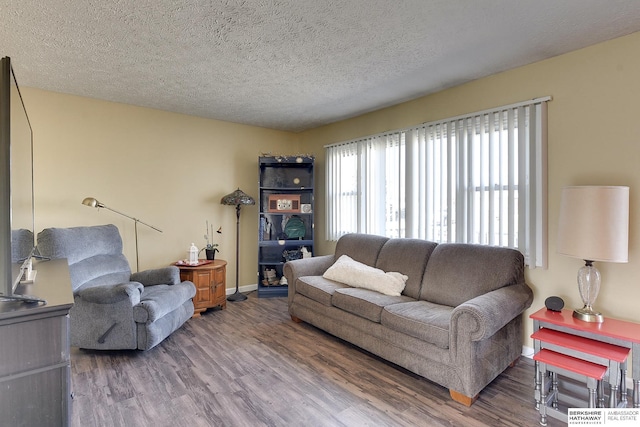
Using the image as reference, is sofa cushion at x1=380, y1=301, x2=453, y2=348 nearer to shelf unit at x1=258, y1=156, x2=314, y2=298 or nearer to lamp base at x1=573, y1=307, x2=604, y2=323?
lamp base at x1=573, y1=307, x2=604, y2=323

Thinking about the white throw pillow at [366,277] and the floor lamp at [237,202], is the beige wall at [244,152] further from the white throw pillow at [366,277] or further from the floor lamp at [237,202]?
the white throw pillow at [366,277]

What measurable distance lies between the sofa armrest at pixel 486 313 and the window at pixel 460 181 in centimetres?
59

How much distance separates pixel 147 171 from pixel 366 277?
300 centimetres

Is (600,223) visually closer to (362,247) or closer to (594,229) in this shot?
(594,229)

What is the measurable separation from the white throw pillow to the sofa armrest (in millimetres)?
902

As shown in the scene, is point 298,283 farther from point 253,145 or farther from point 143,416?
point 253,145

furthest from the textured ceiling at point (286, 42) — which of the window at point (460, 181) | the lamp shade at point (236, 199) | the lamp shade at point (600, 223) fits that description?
the lamp shade at point (236, 199)

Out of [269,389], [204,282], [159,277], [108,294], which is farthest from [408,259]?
[108,294]

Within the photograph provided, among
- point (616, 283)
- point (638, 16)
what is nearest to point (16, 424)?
point (616, 283)

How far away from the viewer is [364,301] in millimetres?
2742

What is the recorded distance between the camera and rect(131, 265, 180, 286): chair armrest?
11.0 feet

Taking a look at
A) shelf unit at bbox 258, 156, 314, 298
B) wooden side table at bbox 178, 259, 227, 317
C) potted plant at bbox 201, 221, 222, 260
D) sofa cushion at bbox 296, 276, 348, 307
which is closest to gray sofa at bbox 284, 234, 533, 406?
sofa cushion at bbox 296, 276, 348, 307

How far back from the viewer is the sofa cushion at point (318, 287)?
3129 mm

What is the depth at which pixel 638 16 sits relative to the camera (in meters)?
2.01
